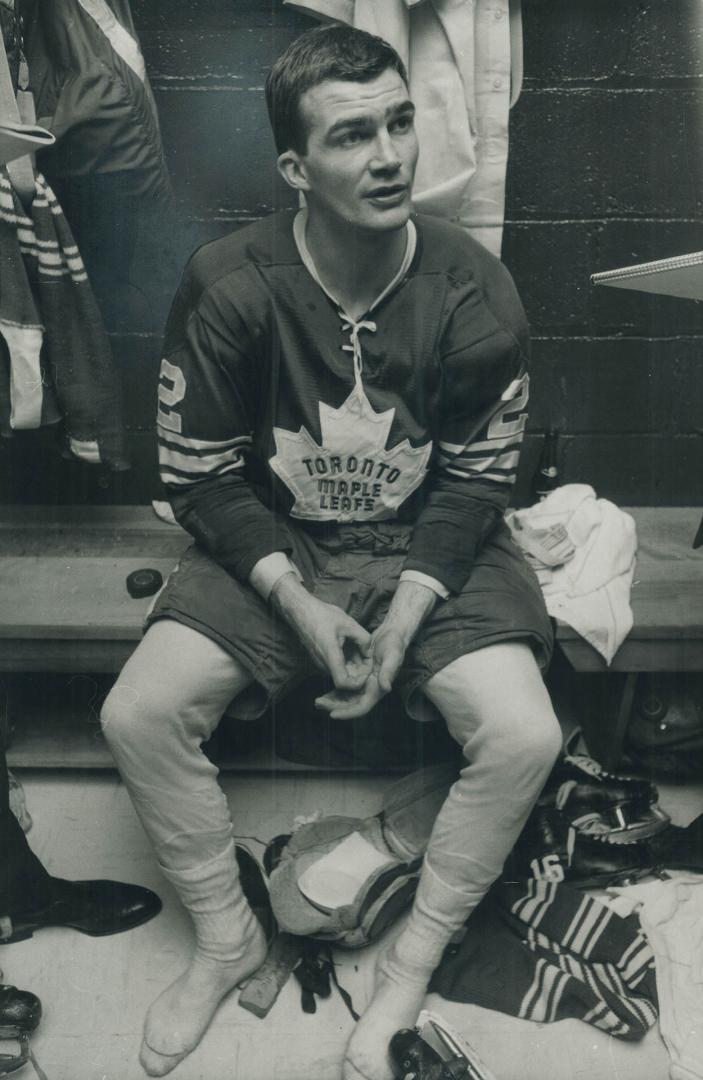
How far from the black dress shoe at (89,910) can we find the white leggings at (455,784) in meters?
0.24

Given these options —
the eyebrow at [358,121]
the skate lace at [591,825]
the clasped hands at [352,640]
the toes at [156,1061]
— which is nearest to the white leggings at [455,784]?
the clasped hands at [352,640]

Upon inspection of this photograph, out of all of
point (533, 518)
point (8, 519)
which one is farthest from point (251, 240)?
point (8, 519)

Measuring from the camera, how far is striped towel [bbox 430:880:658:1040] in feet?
5.85

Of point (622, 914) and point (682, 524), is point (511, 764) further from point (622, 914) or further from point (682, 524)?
point (682, 524)

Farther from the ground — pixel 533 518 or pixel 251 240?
pixel 251 240

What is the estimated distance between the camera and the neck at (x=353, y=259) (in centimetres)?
186

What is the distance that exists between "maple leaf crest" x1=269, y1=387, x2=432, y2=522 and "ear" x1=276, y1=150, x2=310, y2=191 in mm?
375

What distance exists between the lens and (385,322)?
188cm

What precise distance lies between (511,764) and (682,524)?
1193 millimetres

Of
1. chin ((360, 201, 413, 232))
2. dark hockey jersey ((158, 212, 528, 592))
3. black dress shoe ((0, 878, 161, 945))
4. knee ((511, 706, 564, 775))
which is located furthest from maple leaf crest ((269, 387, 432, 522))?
black dress shoe ((0, 878, 161, 945))

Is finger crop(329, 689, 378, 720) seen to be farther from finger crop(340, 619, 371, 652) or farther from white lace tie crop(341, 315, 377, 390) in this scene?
white lace tie crop(341, 315, 377, 390)

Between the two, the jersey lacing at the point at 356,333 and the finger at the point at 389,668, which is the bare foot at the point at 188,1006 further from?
the jersey lacing at the point at 356,333

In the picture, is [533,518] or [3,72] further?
[533,518]

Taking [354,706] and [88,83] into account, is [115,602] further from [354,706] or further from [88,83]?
[88,83]
